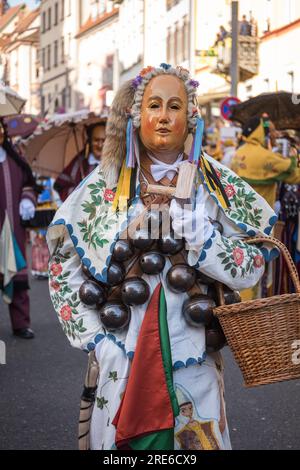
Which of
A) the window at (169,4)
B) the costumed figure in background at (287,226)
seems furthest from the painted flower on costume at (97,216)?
the window at (169,4)

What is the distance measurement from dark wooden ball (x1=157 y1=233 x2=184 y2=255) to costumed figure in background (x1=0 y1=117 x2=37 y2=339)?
4.36 meters

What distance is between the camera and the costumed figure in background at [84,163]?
26.0ft

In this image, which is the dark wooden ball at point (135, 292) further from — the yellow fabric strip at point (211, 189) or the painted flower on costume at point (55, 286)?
the yellow fabric strip at point (211, 189)

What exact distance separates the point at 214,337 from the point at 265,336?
20 cm

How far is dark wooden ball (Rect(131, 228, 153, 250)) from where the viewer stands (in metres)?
3.00

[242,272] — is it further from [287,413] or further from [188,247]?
[287,413]

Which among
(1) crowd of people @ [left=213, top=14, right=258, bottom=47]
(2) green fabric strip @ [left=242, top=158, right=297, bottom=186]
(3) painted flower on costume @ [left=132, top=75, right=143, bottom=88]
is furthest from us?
(1) crowd of people @ [left=213, top=14, right=258, bottom=47]

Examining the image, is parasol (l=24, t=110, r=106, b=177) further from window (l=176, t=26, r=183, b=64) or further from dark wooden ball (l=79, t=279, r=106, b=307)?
window (l=176, t=26, r=183, b=64)

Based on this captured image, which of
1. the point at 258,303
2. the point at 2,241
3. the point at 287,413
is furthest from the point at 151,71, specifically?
the point at 2,241

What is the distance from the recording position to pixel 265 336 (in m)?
2.92

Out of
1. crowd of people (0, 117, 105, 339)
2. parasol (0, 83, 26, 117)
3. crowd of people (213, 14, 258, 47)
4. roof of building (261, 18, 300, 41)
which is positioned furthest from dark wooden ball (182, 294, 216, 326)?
crowd of people (213, 14, 258, 47)

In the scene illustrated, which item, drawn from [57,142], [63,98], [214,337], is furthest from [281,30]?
[63,98]

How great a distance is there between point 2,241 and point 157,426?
180 inches

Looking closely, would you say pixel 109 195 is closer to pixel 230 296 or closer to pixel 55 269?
pixel 55 269
